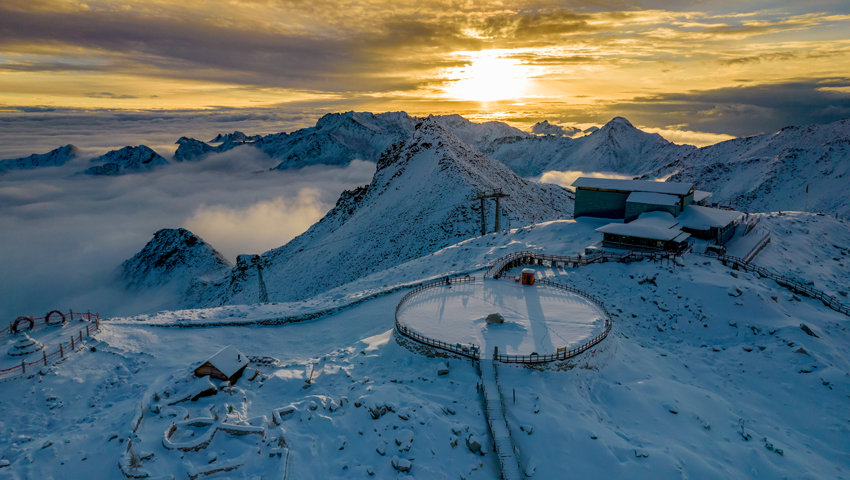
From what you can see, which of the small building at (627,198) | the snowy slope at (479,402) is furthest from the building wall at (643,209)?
the snowy slope at (479,402)

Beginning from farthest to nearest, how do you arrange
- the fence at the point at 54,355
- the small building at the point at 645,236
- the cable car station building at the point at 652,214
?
the cable car station building at the point at 652,214 → the small building at the point at 645,236 → the fence at the point at 54,355

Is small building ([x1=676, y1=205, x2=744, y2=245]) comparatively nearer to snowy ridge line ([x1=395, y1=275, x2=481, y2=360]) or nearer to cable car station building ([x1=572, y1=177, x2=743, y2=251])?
cable car station building ([x1=572, y1=177, x2=743, y2=251])

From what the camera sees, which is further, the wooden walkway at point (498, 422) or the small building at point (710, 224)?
the small building at point (710, 224)

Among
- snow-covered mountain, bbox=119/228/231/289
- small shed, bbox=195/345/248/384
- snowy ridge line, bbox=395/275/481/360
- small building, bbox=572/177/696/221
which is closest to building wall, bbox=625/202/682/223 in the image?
small building, bbox=572/177/696/221

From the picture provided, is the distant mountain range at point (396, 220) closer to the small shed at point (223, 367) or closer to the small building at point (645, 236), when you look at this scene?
the small building at point (645, 236)

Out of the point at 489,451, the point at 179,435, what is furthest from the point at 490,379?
the point at 179,435

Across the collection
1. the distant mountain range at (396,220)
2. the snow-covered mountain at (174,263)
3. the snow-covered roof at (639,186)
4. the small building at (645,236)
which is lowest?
the snow-covered mountain at (174,263)

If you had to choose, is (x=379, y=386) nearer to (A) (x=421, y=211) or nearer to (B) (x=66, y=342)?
(B) (x=66, y=342)
